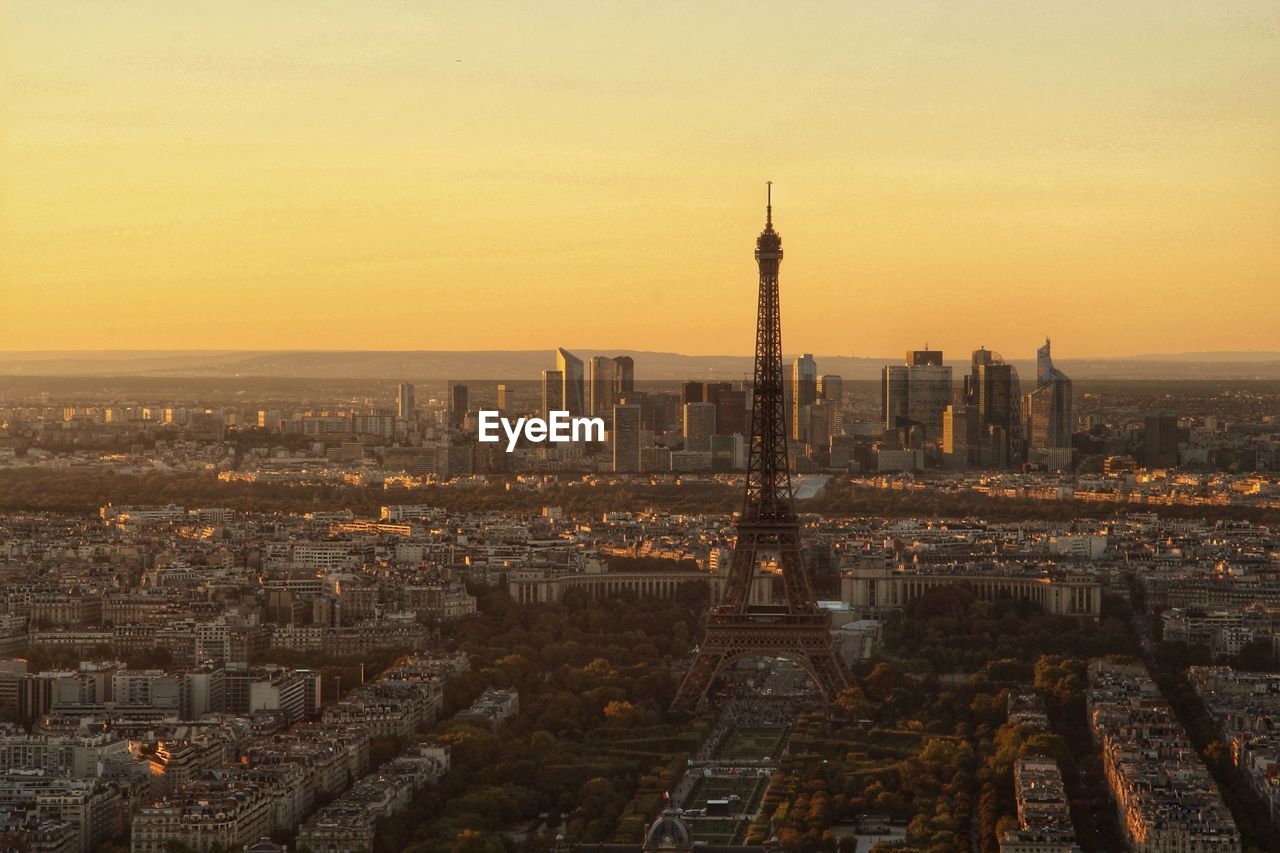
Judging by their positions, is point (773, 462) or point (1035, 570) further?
point (1035, 570)

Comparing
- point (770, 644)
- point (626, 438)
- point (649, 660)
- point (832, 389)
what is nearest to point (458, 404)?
point (626, 438)

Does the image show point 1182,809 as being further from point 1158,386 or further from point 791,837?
point 1158,386

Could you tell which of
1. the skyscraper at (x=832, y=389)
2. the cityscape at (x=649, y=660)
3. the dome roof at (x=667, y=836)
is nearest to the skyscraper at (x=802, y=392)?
the skyscraper at (x=832, y=389)

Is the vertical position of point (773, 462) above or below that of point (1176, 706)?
above

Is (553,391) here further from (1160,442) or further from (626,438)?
(1160,442)

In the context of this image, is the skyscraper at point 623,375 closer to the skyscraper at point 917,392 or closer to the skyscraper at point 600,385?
the skyscraper at point 600,385

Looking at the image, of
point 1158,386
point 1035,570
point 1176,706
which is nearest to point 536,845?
point 1176,706
